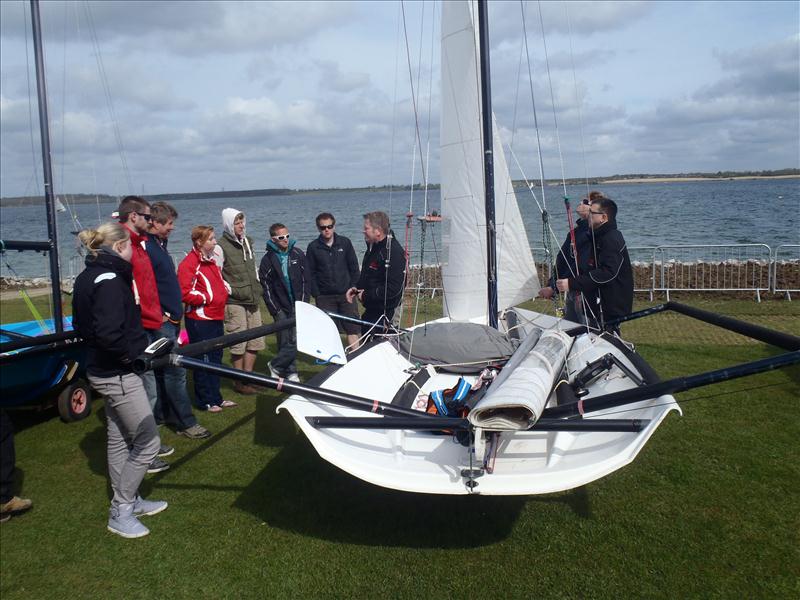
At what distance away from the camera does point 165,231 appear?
4.63 metres

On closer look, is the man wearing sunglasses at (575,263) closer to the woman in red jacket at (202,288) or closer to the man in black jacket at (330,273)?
the man in black jacket at (330,273)

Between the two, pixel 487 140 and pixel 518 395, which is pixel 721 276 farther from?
pixel 518 395

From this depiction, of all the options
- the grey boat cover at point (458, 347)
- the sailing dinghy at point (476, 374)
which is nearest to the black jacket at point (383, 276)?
the sailing dinghy at point (476, 374)

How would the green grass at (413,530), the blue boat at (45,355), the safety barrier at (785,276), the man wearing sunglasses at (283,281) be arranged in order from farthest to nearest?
the safety barrier at (785,276) → the man wearing sunglasses at (283,281) → the blue boat at (45,355) → the green grass at (413,530)

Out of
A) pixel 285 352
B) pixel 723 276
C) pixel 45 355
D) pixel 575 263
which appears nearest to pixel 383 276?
pixel 285 352

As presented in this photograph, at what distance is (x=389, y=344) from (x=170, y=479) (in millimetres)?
1925

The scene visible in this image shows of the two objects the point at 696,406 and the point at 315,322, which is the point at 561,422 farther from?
the point at 696,406

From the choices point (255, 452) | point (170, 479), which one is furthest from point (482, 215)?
point (170, 479)

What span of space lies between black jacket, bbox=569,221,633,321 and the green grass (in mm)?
1094

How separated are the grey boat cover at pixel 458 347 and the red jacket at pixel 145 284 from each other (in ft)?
6.27

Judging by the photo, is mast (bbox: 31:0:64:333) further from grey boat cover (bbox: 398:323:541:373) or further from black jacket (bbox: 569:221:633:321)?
black jacket (bbox: 569:221:633:321)

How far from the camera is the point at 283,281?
583 centimetres

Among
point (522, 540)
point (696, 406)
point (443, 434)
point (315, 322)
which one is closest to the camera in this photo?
point (522, 540)

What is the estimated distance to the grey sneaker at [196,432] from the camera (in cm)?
490
